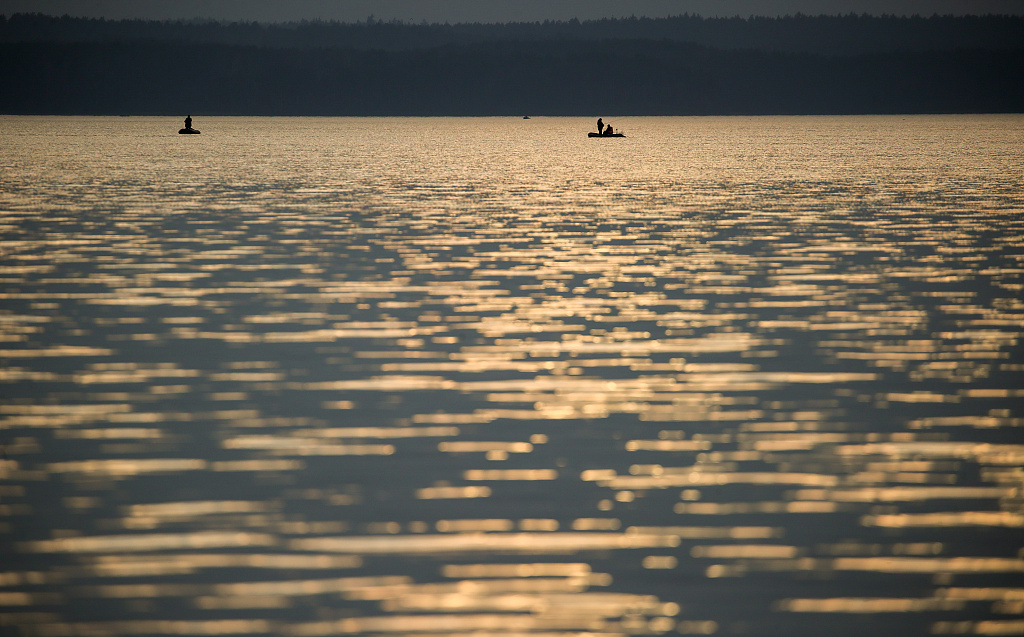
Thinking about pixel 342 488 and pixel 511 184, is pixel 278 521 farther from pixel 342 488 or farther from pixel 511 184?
pixel 511 184

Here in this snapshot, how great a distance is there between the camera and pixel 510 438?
1387 cm

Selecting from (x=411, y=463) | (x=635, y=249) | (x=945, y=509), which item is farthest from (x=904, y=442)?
(x=635, y=249)

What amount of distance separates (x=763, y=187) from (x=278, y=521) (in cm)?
5294

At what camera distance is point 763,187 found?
61281 millimetres

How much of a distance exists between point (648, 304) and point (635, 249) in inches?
361

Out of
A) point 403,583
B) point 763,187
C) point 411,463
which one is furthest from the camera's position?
point 763,187

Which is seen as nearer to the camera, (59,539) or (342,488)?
(59,539)

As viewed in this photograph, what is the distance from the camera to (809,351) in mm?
18766

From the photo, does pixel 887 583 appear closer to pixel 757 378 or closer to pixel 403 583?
pixel 403 583

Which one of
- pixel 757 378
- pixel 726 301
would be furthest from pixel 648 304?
pixel 757 378

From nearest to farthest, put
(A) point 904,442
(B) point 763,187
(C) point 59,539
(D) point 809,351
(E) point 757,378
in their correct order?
(C) point 59,539 → (A) point 904,442 → (E) point 757,378 → (D) point 809,351 → (B) point 763,187

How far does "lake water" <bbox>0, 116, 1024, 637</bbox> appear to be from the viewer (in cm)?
941

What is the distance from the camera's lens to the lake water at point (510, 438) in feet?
30.9

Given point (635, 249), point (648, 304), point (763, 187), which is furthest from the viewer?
point (763, 187)
